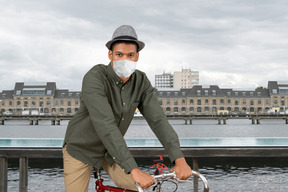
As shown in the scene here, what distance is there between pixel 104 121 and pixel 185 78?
133 meters

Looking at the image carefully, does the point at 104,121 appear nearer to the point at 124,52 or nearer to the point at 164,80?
the point at 124,52

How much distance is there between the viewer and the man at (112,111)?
1529 mm

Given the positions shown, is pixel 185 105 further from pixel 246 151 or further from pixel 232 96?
pixel 246 151

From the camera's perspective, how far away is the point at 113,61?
5.30 ft

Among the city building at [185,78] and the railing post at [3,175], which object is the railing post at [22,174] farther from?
the city building at [185,78]

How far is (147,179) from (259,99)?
93770 mm

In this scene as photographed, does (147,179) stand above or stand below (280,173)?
above

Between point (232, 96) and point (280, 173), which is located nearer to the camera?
point (280, 173)

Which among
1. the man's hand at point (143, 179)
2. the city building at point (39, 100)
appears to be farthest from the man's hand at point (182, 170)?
the city building at point (39, 100)

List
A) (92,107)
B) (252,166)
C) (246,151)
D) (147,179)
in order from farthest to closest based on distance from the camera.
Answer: (252,166), (246,151), (92,107), (147,179)

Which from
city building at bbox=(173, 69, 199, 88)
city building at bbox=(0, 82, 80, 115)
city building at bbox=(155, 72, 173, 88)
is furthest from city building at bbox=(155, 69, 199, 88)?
city building at bbox=(0, 82, 80, 115)

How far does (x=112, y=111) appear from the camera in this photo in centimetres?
164

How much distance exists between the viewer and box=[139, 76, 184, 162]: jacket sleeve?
157 cm

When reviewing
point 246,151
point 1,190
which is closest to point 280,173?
point 246,151
